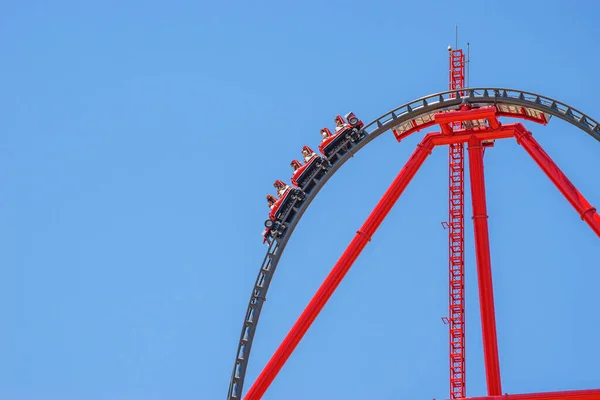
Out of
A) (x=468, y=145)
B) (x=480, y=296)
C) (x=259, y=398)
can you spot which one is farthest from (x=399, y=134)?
(x=259, y=398)

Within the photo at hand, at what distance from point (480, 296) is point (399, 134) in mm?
5756

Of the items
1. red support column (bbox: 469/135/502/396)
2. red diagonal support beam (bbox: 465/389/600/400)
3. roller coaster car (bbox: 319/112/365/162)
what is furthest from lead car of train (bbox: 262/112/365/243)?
red diagonal support beam (bbox: 465/389/600/400)

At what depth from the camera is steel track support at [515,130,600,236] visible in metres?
54.1

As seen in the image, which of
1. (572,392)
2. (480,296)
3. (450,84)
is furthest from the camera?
(450,84)

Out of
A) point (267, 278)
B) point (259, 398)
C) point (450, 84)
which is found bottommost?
point (259, 398)

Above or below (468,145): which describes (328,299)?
below

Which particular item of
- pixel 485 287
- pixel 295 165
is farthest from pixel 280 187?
pixel 485 287

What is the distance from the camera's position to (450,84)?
6338 centimetres

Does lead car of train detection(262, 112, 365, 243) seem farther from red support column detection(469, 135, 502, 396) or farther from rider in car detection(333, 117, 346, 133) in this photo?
red support column detection(469, 135, 502, 396)

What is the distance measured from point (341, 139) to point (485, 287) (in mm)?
6476

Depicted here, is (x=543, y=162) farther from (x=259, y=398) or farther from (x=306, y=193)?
(x=259, y=398)

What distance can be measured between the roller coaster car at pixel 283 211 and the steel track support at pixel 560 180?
714 cm

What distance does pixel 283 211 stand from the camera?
56.0 metres

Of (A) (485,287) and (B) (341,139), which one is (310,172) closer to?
→ (B) (341,139)
